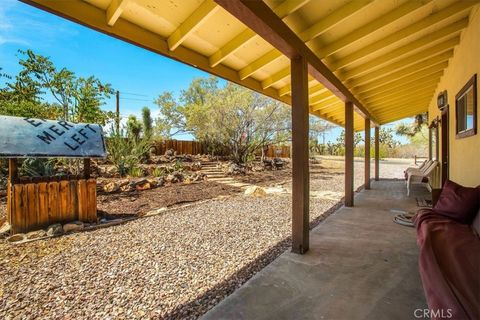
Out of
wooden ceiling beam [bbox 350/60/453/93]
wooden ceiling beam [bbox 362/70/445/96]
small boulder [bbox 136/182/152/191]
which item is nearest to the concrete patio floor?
wooden ceiling beam [bbox 350/60/453/93]

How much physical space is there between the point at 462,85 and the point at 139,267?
527 centimetres

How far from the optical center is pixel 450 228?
2369 mm

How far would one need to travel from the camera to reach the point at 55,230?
3773 millimetres

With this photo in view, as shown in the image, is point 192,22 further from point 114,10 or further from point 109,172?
point 109,172

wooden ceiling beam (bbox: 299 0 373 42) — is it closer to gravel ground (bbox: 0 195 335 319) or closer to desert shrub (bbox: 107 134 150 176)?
gravel ground (bbox: 0 195 335 319)

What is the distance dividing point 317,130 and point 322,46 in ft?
41.8

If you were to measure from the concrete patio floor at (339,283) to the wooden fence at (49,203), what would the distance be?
3.55m

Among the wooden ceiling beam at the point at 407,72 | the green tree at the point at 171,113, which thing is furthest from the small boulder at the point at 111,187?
the green tree at the point at 171,113

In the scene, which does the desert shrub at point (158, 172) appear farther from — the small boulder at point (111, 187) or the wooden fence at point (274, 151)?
the wooden fence at point (274, 151)

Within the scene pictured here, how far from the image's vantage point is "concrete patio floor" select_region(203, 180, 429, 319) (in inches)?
72.8

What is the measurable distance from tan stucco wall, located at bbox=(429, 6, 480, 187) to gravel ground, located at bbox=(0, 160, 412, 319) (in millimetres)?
2274

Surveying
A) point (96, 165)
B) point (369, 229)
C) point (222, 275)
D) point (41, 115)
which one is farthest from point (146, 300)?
point (96, 165)

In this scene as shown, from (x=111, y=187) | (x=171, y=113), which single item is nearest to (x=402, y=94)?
(x=111, y=187)

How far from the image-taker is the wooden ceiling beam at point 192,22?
6.94ft
